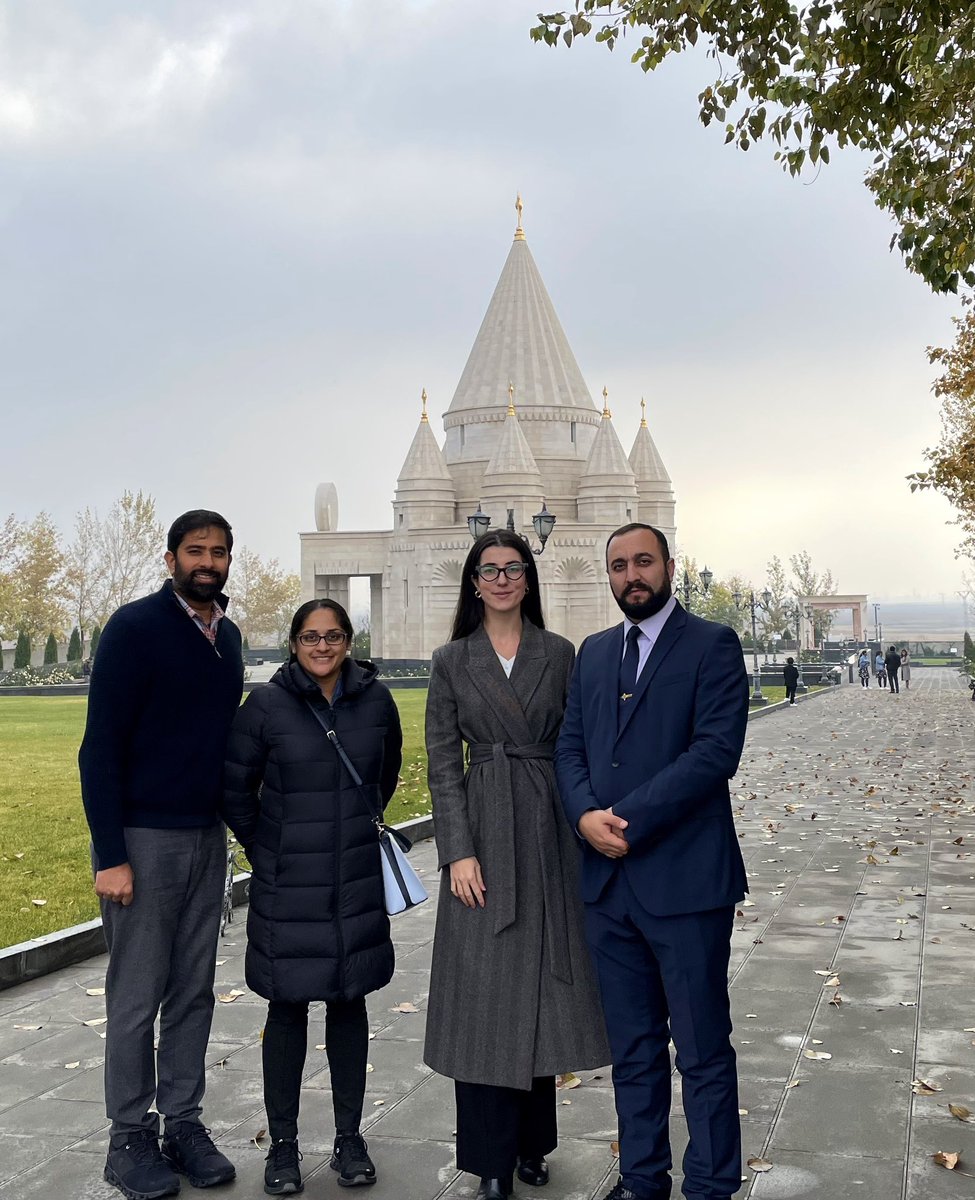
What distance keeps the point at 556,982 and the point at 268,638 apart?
112 meters

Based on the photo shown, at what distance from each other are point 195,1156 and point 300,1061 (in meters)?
0.43

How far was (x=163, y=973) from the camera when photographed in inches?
159

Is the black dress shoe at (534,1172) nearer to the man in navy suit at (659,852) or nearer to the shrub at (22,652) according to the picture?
the man in navy suit at (659,852)

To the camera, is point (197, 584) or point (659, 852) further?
point (197, 584)

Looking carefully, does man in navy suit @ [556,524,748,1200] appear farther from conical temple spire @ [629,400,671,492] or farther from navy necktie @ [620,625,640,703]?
conical temple spire @ [629,400,671,492]

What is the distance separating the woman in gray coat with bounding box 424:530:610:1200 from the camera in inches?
143

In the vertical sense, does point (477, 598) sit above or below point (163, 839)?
above

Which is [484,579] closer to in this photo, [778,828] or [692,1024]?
[692,1024]

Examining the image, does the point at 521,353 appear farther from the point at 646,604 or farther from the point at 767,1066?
the point at 646,604

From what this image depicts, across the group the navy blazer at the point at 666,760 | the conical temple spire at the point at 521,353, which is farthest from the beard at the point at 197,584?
the conical temple spire at the point at 521,353

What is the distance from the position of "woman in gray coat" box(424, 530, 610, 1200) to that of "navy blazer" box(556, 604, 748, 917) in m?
0.16

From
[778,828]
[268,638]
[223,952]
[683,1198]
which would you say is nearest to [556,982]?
[683,1198]

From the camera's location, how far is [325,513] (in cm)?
6028

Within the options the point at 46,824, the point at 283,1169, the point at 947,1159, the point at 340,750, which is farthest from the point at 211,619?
the point at 46,824
